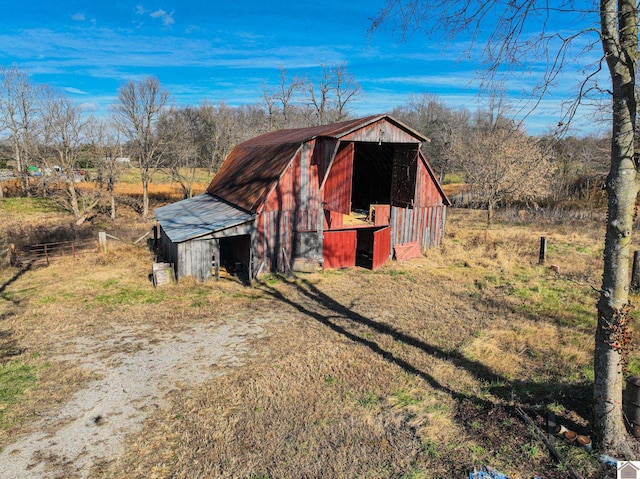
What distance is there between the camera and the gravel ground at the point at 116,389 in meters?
6.87

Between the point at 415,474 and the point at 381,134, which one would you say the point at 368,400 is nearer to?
the point at 415,474

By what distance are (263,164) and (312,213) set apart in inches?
162

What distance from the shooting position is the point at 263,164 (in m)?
20.7

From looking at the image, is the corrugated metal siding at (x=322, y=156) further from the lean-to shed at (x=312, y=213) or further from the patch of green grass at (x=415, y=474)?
the patch of green grass at (x=415, y=474)

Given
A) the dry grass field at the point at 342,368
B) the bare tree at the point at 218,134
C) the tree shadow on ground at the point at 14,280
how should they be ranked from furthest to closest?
the bare tree at the point at 218,134, the tree shadow on ground at the point at 14,280, the dry grass field at the point at 342,368

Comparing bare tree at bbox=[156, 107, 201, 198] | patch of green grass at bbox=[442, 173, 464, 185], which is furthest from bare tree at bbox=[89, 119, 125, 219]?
patch of green grass at bbox=[442, 173, 464, 185]

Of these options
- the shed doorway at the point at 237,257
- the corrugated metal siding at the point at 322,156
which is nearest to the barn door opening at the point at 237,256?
the shed doorway at the point at 237,257

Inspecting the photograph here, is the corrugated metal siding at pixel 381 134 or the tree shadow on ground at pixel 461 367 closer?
the tree shadow on ground at pixel 461 367

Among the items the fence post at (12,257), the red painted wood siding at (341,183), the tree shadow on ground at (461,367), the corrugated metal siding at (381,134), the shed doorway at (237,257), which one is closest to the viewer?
the tree shadow on ground at (461,367)

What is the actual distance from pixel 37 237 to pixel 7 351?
17.0m

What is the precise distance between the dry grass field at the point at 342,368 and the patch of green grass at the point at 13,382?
0.16ft

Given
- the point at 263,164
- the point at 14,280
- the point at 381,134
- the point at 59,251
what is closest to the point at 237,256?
the point at 263,164

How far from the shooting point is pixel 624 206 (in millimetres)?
6086

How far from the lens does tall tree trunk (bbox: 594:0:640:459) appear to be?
229 inches
